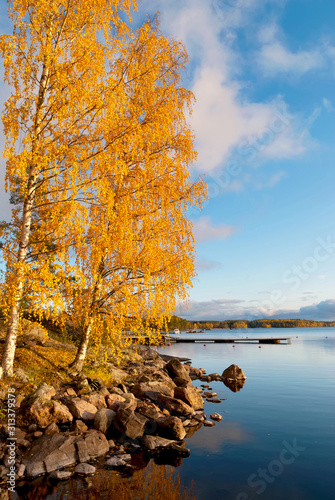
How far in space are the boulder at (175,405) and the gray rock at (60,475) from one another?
6.04 metres

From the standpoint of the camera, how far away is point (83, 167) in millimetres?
12172

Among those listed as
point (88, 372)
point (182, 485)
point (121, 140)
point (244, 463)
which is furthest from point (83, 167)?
point (244, 463)

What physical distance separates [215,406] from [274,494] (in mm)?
8881

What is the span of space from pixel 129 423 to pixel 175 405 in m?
3.30

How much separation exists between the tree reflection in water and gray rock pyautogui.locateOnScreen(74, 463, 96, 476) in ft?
0.58

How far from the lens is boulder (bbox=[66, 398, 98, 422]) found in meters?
11.6

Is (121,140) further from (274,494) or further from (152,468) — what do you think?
(274,494)

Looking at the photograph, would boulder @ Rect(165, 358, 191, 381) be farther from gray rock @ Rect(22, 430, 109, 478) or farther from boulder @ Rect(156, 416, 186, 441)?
gray rock @ Rect(22, 430, 109, 478)

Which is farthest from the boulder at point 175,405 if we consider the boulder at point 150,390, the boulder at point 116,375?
the boulder at point 116,375

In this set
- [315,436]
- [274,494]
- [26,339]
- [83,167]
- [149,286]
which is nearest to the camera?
[274,494]

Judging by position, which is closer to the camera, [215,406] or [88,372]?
[88,372]

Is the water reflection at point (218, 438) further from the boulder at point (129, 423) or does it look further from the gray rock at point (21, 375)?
the gray rock at point (21, 375)

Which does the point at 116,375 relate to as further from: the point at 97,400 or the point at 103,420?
the point at 103,420

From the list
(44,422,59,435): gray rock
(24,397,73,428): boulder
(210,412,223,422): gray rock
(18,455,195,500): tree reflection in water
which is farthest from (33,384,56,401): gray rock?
(210,412,223,422): gray rock
